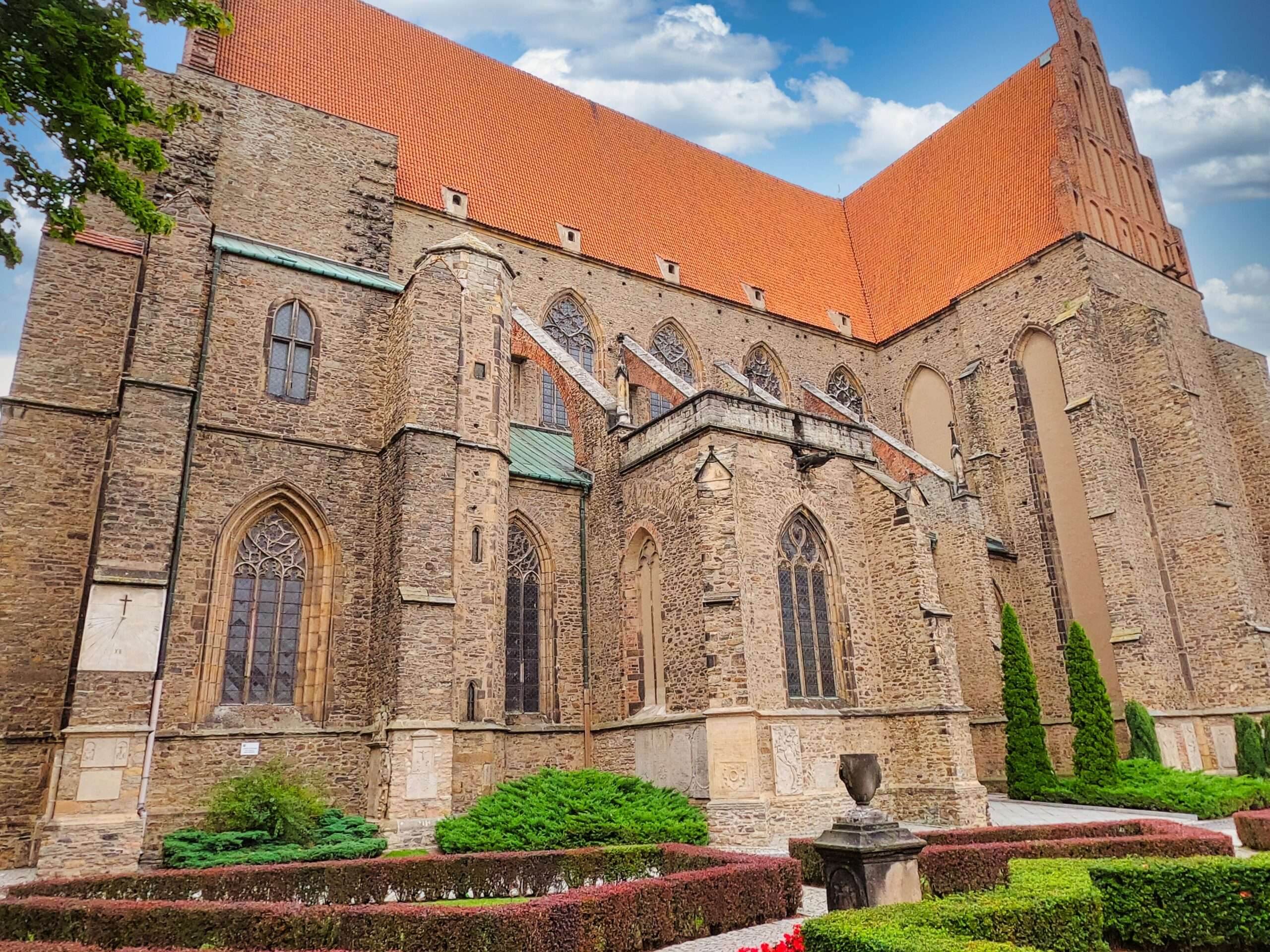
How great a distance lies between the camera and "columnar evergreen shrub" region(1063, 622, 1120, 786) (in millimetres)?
17141

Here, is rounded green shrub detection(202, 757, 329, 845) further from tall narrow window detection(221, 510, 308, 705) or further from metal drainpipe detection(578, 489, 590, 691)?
metal drainpipe detection(578, 489, 590, 691)

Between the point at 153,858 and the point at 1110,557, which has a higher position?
the point at 1110,557

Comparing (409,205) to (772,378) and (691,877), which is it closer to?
(772,378)

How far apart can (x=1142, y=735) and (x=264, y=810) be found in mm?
16968

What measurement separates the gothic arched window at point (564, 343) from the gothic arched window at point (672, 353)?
191cm

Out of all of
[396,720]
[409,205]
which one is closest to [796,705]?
[396,720]

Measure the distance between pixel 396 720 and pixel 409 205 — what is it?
11637mm

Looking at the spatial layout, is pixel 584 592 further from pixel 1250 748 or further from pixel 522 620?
pixel 1250 748

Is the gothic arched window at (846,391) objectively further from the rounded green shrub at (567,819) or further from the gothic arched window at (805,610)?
the rounded green shrub at (567,819)

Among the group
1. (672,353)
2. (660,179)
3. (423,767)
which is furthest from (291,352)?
(660,179)

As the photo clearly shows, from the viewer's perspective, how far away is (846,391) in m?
26.5

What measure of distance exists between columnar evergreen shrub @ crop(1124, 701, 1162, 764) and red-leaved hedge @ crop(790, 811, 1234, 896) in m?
7.27

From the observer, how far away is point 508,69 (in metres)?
24.9

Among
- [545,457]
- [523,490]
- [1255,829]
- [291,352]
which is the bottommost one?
[1255,829]
